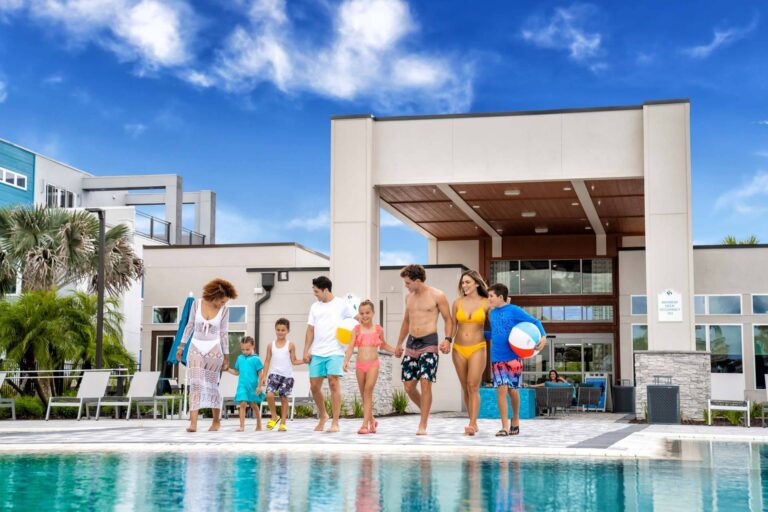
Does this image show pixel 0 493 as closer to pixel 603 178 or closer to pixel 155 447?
pixel 155 447

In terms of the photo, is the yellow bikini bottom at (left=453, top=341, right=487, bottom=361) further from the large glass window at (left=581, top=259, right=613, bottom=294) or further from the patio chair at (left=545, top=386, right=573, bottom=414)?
the large glass window at (left=581, top=259, right=613, bottom=294)

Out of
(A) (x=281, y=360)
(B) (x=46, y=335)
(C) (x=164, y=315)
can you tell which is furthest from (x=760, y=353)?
(B) (x=46, y=335)

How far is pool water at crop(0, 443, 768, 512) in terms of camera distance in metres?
5.67

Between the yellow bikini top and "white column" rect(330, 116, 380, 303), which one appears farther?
"white column" rect(330, 116, 380, 303)

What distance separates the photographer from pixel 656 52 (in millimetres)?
38375

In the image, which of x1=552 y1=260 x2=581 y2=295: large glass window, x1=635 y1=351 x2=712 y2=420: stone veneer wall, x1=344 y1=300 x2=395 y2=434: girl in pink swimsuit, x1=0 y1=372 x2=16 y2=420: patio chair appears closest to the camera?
x1=344 y1=300 x2=395 y2=434: girl in pink swimsuit

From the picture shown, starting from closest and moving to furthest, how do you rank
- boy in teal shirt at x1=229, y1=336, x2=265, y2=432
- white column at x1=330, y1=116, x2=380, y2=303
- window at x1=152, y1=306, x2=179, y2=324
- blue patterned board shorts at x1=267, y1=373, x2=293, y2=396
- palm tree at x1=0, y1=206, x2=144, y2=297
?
1. blue patterned board shorts at x1=267, y1=373, x2=293, y2=396
2. boy in teal shirt at x1=229, y1=336, x2=265, y2=432
3. white column at x1=330, y1=116, x2=380, y2=303
4. palm tree at x1=0, y1=206, x2=144, y2=297
5. window at x1=152, y1=306, x2=179, y2=324

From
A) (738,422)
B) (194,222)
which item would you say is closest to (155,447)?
(738,422)

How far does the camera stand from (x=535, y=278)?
31.3 metres

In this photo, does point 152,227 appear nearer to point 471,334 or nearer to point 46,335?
point 46,335

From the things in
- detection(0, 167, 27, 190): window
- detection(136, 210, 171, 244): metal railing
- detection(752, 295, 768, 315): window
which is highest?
detection(0, 167, 27, 190): window

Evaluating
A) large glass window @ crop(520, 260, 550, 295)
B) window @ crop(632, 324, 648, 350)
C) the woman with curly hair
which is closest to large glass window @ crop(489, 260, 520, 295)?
large glass window @ crop(520, 260, 550, 295)

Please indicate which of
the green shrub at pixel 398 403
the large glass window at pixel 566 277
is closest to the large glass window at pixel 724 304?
the large glass window at pixel 566 277

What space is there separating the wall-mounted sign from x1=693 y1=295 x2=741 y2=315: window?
7.06 m
